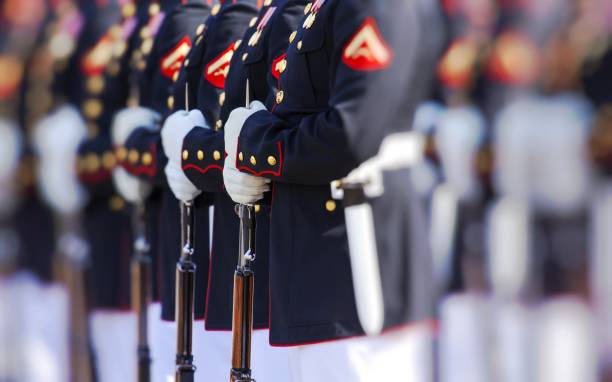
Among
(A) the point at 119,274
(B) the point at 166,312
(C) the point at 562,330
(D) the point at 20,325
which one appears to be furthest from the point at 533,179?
(D) the point at 20,325

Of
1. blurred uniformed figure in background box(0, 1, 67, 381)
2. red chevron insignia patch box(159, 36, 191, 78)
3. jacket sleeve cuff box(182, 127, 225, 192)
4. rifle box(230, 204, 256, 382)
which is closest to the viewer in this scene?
rifle box(230, 204, 256, 382)

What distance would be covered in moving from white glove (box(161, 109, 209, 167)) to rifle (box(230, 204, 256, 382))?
0.49m

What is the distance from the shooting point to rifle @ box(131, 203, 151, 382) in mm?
3967

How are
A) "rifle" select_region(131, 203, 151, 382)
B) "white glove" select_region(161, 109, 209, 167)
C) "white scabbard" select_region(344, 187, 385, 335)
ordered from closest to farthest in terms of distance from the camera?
"white scabbard" select_region(344, 187, 385, 335), "white glove" select_region(161, 109, 209, 167), "rifle" select_region(131, 203, 151, 382)

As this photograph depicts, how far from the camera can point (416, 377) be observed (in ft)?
7.92

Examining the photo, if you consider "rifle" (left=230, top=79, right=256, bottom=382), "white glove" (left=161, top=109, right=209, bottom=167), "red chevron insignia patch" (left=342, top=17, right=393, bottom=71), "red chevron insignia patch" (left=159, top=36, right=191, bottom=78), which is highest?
"red chevron insignia patch" (left=159, top=36, right=191, bottom=78)

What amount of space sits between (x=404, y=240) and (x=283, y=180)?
306mm

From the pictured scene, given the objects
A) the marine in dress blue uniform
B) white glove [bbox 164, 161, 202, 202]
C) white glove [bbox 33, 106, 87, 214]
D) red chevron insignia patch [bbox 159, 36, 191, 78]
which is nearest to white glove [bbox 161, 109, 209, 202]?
white glove [bbox 164, 161, 202, 202]

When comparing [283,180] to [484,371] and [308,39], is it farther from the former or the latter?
[484,371]

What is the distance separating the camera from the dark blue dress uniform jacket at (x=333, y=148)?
2227mm

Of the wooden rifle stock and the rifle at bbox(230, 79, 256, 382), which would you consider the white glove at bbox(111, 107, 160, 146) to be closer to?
the wooden rifle stock

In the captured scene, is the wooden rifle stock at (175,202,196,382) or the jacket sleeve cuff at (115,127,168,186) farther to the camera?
the jacket sleeve cuff at (115,127,168,186)

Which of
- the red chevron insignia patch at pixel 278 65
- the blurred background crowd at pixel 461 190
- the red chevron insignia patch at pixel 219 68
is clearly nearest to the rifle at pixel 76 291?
the blurred background crowd at pixel 461 190

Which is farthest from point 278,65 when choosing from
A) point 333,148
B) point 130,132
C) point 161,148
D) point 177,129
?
point 130,132
